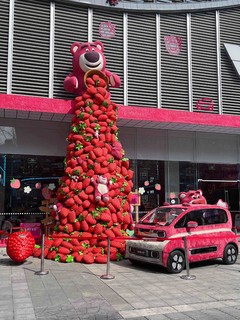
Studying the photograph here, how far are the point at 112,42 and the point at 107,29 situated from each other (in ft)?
1.80

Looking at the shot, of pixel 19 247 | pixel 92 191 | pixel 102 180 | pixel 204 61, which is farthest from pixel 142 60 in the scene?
pixel 19 247

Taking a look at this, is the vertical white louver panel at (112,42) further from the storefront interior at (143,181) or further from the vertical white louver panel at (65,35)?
the storefront interior at (143,181)

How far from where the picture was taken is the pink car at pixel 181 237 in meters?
8.72

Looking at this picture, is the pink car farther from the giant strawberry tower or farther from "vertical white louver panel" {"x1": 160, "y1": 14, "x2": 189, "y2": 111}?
"vertical white louver panel" {"x1": 160, "y1": 14, "x2": 189, "y2": 111}

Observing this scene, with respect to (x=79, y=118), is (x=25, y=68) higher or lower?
higher

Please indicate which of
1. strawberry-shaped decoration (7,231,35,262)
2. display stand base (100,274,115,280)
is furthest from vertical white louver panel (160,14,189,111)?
display stand base (100,274,115,280)

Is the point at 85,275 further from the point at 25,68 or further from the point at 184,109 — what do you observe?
the point at 184,109

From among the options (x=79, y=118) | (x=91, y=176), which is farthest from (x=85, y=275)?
(x=79, y=118)

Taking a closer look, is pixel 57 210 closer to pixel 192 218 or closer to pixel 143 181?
pixel 192 218

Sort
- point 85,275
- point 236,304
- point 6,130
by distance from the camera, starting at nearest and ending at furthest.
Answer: point 236,304
point 85,275
point 6,130

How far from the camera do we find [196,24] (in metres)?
15.8

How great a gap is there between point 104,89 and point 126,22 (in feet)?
15.0

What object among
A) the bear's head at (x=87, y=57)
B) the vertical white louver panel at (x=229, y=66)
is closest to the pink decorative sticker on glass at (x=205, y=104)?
the vertical white louver panel at (x=229, y=66)

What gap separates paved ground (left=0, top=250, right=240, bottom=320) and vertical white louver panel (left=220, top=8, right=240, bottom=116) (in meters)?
8.32
